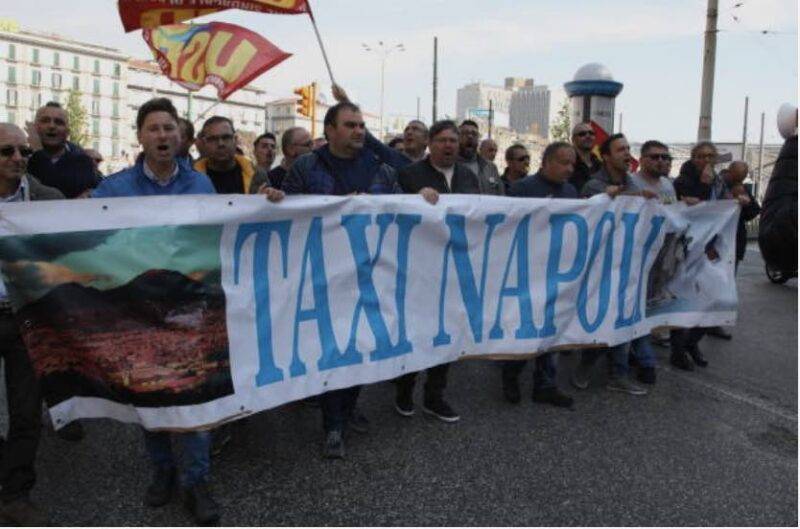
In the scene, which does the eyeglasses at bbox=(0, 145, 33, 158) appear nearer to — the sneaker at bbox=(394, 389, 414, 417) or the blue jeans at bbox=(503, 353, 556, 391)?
the sneaker at bbox=(394, 389, 414, 417)

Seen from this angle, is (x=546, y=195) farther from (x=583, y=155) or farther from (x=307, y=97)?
(x=307, y=97)

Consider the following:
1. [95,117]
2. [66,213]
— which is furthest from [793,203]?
[95,117]

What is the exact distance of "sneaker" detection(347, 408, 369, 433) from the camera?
4203mm

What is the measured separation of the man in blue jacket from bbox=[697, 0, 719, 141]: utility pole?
11.9 m

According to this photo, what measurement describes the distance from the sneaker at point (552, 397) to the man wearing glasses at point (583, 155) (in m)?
2.25

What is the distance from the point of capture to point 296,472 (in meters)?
3.60

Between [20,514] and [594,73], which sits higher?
[594,73]

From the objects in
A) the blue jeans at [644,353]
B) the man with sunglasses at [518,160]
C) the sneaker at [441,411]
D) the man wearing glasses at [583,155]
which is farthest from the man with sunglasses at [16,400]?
the man with sunglasses at [518,160]

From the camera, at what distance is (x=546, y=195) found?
486 centimetres

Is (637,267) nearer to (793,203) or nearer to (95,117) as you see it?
(793,203)

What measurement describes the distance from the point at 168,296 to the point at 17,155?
86 cm

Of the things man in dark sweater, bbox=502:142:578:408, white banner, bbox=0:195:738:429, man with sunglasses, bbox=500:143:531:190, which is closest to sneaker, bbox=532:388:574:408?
man in dark sweater, bbox=502:142:578:408

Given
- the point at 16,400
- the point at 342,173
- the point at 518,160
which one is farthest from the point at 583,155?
the point at 16,400

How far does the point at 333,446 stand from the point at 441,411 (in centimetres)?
85
